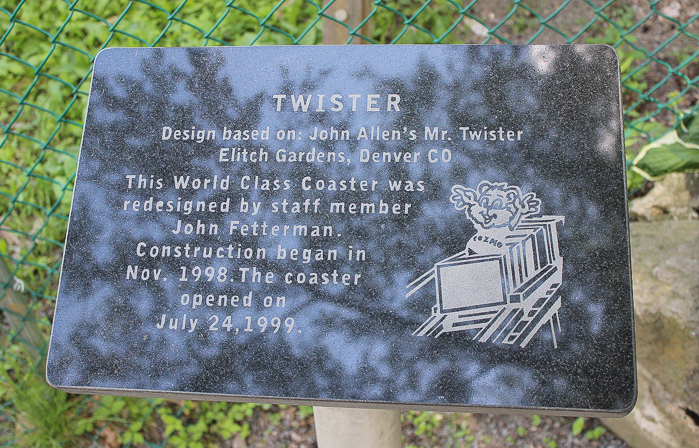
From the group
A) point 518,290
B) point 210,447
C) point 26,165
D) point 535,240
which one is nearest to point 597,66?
point 535,240

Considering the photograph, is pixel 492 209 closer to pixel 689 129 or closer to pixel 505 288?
pixel 505 288

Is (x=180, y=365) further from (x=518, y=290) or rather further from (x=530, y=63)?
(x=530, y=63)

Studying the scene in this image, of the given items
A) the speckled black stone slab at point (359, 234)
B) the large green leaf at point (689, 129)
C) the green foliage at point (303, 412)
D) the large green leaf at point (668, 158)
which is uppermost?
the large green leaf at point (689, 129)

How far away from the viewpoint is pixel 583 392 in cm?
122

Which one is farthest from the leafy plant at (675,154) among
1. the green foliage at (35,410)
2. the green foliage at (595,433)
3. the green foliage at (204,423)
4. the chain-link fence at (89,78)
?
the green foliage at (35,410)

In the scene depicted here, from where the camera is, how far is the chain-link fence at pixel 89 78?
6.54 ft

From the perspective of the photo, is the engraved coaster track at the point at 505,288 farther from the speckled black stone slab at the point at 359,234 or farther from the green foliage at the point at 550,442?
the green foliage at the point at 550,442

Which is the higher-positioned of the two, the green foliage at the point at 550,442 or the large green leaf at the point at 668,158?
the large green leaf at the point at 668,158

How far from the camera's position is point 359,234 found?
1317 millimetres

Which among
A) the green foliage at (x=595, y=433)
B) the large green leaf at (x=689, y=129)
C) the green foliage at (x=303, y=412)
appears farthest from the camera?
the green foliage at (x=303, y=412)

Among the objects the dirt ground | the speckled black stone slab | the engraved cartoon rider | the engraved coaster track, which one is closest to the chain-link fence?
the dirt ground

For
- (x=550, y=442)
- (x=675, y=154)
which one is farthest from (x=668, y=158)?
(x=550, y=442)

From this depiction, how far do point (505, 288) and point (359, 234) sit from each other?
374mm

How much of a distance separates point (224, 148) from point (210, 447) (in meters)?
1.28
